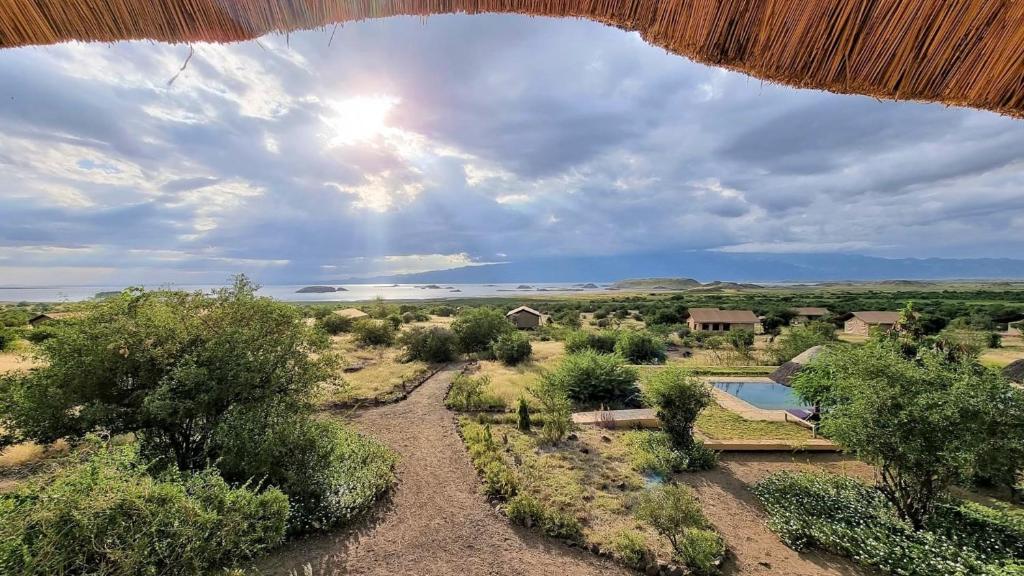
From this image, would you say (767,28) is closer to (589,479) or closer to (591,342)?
(589,479)

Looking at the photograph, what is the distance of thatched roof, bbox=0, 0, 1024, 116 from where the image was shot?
3.96 ft

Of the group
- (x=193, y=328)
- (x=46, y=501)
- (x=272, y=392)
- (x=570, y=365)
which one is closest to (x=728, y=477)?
(x=570, y=365)

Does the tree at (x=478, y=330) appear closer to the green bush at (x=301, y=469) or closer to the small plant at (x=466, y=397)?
the small plant at (x=466, y=397)

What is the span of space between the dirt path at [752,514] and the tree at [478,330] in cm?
1828

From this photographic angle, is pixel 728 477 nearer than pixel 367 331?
Yes

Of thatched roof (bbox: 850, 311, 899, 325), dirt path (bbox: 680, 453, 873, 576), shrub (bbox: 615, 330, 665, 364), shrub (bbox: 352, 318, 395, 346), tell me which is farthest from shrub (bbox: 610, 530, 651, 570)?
thatched roof (bbox: 850, 311, 899, 325)

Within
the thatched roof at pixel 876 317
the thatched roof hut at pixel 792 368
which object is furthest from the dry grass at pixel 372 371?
the thatched roof at pixel 876 317

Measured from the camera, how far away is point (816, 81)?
1.46 meters

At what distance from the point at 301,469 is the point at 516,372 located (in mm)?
14441

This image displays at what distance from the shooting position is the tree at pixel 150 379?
306 inches

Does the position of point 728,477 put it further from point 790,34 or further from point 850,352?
point 790,34

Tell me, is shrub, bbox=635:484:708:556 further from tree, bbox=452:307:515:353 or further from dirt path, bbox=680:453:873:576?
tree, bbox=452:307:515:353

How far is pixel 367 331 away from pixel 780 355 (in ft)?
98.4

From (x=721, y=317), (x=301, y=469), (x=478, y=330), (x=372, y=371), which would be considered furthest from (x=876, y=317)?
(x=301, y=469)
